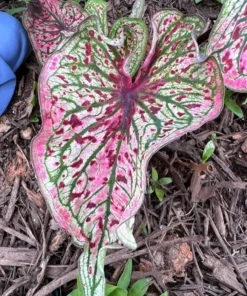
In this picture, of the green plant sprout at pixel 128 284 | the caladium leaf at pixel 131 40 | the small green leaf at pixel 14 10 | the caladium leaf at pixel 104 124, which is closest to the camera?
the caladium leaf at pixel 104 124

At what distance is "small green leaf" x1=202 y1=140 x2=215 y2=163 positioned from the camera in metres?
1.27

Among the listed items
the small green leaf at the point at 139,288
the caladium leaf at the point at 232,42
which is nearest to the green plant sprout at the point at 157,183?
the small green leaf at the point at 139,288

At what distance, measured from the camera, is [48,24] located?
1.22 m

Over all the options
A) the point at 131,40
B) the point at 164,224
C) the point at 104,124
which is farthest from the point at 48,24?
the point at 164,224

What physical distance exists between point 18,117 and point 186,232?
60cm

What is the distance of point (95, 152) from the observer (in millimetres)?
948

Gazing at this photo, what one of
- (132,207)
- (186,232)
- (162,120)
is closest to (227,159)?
(186,232)

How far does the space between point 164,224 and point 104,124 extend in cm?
42

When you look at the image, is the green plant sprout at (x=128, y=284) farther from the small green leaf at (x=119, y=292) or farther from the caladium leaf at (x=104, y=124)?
the caladium leaf at (x=104, y=124)

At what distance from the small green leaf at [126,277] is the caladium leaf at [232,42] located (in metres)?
0.53

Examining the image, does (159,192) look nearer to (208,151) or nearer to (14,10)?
(208,151)

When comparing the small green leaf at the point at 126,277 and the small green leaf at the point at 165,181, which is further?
the small green leaf at the point at 165,181

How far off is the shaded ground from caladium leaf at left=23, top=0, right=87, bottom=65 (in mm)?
159

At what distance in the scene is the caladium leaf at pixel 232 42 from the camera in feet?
3.26
